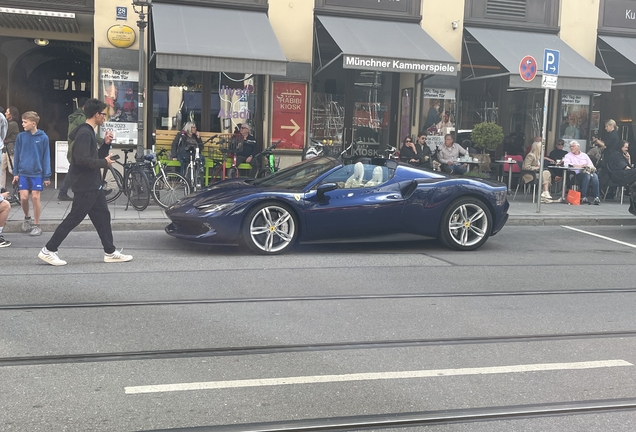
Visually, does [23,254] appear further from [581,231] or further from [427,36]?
[427,36]

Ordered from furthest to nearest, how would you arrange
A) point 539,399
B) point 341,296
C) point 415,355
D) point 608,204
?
1. point 608,204
2. point 341,296
3. point 415,355
4. point 539,399

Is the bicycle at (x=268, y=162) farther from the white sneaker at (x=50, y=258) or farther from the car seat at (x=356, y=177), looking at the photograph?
the white sneaker at (x=50, y=258)

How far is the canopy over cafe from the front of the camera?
1443 centimetres

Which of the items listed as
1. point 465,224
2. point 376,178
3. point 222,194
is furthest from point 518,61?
point 222,194

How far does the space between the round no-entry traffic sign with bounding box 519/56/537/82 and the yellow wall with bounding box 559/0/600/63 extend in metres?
4.02

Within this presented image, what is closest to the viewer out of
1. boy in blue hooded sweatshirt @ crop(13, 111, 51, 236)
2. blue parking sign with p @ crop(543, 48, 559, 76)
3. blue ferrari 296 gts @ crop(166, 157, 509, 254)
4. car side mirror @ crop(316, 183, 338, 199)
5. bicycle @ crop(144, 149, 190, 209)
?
blue ferrari 296 gts @ crop(166, 157, 509, 254)

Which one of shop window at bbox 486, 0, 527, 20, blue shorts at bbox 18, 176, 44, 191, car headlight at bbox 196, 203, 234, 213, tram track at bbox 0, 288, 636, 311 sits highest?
shop window at bbox 486, 0, 527, 20

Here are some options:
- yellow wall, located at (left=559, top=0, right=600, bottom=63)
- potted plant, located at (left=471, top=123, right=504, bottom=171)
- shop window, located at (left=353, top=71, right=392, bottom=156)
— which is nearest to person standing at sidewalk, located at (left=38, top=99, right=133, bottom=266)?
shop window, located at (left=353, top=71, right=392, bottom=156)

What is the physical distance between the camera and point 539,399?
4.26 meters

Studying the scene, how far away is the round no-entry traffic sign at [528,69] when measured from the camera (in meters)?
13.9

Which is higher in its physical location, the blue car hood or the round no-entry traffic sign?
the round no-entry traffic sign

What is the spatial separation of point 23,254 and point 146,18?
24.5 feet

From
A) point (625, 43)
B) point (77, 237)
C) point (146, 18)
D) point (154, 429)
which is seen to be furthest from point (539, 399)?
point (625, 43)

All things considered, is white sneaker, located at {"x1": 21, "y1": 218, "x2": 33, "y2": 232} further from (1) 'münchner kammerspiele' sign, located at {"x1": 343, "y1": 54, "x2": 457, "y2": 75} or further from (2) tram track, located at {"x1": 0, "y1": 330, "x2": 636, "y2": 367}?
(1) 'münchner kammerspiele' sign, located at {"x1": 343, "y1": 54, "x2": 457, "y2": 75}
